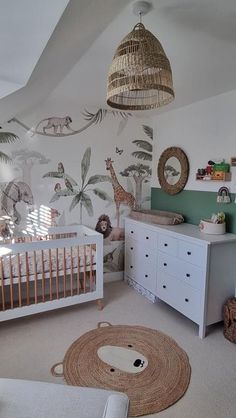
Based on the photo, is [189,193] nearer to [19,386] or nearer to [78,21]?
[78,21]

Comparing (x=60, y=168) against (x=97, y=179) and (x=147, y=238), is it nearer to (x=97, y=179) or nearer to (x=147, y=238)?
(x=97, y=179)

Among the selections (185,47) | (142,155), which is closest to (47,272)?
(142,155)

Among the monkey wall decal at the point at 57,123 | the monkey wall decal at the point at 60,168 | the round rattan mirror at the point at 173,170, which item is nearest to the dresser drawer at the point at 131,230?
the round rattan mirror at the point at 173,170

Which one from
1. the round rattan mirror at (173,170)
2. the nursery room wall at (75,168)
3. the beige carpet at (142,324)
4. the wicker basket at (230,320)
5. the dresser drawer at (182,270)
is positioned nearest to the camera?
the beige carpet at (142,324)

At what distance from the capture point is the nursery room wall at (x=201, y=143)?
8.75 ft

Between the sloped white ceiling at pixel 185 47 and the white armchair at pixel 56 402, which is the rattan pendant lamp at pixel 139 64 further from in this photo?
the white armchair at pixel 56 402

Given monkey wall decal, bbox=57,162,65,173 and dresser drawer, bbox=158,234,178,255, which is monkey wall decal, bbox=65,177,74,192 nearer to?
monkey wall decal, bbox=57,162,65,173

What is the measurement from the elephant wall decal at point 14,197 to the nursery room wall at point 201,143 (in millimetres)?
1785

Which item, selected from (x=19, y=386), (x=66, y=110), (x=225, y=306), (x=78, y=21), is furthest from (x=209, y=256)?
(x=66, y=110)

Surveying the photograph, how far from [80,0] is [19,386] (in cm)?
170

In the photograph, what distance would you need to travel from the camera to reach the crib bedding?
2.54 m

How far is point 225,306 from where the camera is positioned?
246 centimetres

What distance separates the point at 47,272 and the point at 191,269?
1441mm

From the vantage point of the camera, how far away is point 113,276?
379 centimetres
